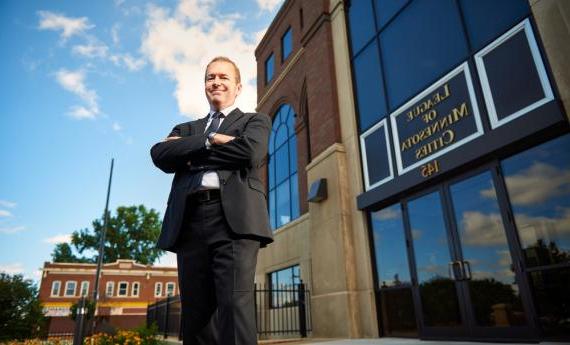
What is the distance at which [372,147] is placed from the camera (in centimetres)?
879

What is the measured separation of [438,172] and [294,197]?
6.57 meters

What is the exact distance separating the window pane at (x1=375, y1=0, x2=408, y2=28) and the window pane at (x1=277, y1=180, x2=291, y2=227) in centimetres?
643

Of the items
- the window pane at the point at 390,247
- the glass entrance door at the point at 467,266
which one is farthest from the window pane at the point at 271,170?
the glass entrance door at the point at 467,266

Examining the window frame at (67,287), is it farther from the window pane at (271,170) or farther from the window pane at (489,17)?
the window pane at (489,17)

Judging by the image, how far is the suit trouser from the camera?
1.50m

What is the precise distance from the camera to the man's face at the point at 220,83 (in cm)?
204

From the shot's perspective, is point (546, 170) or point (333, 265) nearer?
point (546, 170)

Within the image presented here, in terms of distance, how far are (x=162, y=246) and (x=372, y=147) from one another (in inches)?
299

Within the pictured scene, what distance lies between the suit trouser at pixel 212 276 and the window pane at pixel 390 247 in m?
6.50

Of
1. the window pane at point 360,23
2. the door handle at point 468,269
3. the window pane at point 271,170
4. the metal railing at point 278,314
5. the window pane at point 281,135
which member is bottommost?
the metal railing at point 278,314

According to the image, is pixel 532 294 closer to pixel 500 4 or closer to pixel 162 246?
pixel 500 4

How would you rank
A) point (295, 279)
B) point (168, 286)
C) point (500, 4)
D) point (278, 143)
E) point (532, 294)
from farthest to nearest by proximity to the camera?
1. point (168, 286)
2. point (278, 143)
3. point (295, 279)
4. point (500, 4)
5. point (532, 294)

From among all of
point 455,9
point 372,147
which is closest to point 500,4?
point 455,9

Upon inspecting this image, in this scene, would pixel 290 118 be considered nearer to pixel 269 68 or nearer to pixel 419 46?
pixel 269 68
